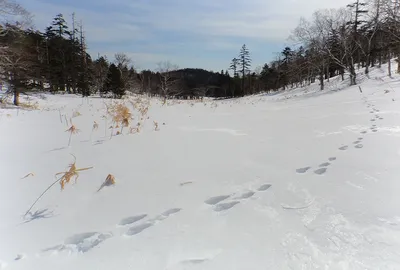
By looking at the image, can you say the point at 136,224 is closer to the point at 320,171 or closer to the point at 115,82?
the point at 320,171

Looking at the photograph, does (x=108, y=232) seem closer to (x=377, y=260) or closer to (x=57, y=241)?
(x=57, y=241)

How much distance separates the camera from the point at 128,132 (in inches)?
138

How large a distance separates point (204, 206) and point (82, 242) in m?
0.76

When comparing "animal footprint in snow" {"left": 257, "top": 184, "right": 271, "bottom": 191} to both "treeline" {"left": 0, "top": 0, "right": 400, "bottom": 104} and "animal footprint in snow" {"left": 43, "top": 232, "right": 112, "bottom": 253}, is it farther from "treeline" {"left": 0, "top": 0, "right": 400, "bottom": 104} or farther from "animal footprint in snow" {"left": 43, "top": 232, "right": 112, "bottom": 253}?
"treeline" {"left": 0, "top": 0, "right": 400, "bottom": 104}

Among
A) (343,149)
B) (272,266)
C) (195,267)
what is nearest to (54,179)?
(195,267)

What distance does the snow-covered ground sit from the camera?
1.10 meters

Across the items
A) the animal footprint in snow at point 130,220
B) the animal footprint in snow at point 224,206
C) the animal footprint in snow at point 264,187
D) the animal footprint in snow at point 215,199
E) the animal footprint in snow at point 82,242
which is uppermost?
the animal footprint in snow at point 264,187

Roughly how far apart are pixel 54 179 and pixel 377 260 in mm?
2264

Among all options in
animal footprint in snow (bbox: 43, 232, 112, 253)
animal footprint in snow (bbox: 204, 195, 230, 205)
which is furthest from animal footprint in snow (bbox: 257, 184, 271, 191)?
animal footprint in snow (bbox: 43, 232, 112, 253)

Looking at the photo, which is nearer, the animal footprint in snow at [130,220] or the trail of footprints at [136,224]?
the trail of footprints at [136,224]

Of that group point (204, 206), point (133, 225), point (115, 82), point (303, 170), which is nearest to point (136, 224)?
point (133, 225)

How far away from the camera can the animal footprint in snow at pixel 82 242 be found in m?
1.18

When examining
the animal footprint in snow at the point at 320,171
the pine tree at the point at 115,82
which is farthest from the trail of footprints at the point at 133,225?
the pine tree at the point at 115,82

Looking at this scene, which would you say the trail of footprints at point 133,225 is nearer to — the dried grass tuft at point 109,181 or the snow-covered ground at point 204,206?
the snow-covered ground at point 204,206
